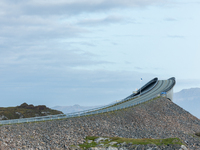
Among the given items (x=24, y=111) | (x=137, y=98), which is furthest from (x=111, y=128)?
(x=24, y=111)

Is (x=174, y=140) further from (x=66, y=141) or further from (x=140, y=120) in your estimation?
(x=140, y=120)

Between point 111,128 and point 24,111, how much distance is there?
214ft

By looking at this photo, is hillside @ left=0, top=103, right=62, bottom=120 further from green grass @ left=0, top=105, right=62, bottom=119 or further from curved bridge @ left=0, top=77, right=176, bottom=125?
curved bridge @ left=0, top=77, right=176, bottom=125

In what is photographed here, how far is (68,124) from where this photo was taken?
55469 millimetres

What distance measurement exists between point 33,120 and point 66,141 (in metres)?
11.5

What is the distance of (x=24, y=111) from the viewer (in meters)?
118

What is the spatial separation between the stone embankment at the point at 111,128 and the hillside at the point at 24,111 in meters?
47.2

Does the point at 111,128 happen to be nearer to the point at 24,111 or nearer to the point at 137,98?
the point at 137,98

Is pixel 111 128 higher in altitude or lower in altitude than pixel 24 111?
lower

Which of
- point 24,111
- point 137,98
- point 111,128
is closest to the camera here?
point 111,128

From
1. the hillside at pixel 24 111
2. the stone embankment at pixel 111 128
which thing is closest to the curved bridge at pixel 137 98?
the stone embankment at pixel 111 128

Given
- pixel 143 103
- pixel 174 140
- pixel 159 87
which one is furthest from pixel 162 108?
pixel 174 140

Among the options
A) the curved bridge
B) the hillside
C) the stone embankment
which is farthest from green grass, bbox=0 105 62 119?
the stone embankment

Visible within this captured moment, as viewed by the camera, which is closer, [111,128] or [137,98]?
[111,128]
